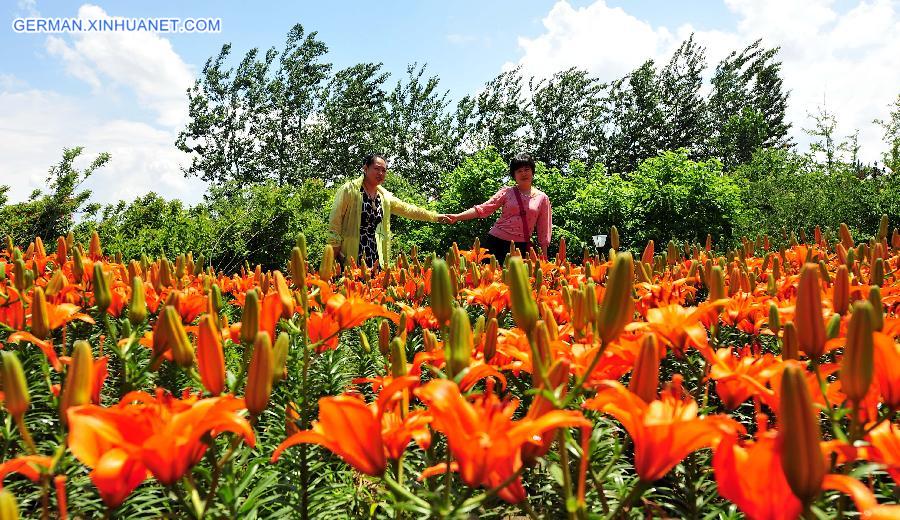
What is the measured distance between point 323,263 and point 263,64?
32.7m

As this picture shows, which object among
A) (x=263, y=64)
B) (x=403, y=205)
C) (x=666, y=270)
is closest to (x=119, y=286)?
(x=666, y=270)

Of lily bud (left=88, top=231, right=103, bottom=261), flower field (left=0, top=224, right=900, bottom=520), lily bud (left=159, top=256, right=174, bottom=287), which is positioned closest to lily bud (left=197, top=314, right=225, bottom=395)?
flower field (left=0, top=224, right=900, bottom=520)

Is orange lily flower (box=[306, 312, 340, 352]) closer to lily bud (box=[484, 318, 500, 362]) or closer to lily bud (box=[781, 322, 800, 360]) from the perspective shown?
lily bud (box=[484, 318, 500, 362])

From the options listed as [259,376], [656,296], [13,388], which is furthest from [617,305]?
[656,296]

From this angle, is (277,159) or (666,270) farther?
(277,159)

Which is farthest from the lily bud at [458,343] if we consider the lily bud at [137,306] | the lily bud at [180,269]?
the lily bud at [180,269]

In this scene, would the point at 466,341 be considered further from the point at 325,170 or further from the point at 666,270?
the point at 325,170

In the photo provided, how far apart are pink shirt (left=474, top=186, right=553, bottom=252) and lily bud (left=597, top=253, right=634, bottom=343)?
4.74 meters

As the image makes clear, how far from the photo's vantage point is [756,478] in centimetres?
72

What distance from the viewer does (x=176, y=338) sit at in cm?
112

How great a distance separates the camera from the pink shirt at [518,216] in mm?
5758

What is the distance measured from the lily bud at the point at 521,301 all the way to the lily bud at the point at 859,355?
43cm

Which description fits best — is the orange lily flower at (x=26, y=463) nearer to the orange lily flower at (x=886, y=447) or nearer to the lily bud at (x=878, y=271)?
the orange lily flower at (x=886, y=447)

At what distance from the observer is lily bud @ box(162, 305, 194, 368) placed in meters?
1.11
